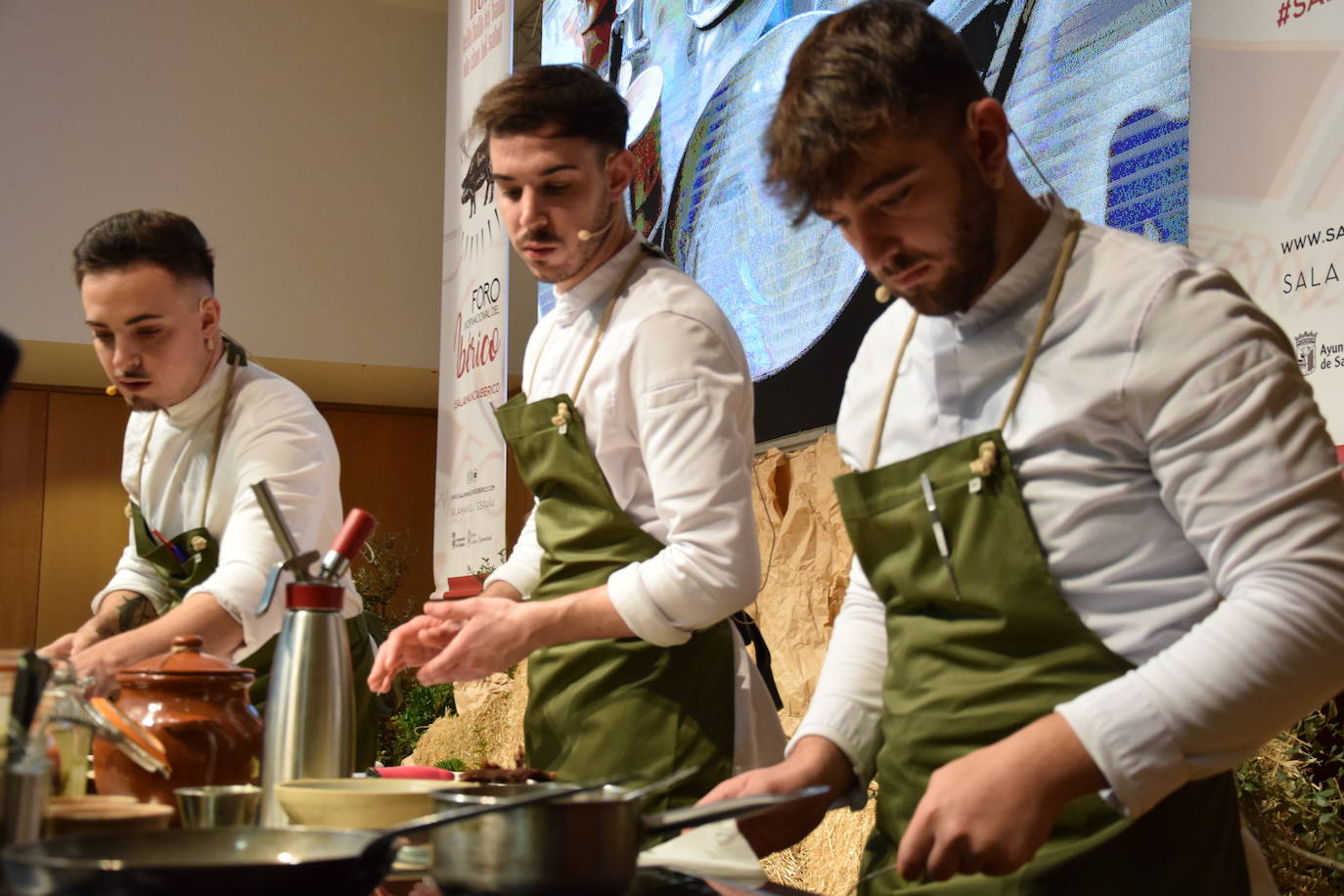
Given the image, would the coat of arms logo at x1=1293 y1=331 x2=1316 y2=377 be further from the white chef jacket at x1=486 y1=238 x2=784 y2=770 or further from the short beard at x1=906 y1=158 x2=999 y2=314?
the short beard at x1=906 y1=158 x2=999 y2=314

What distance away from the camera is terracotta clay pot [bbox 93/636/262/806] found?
4.03 ft

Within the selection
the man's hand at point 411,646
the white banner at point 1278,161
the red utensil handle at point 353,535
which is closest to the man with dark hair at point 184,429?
the man's hand at point 411,646

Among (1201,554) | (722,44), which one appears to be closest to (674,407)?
(1201,554)

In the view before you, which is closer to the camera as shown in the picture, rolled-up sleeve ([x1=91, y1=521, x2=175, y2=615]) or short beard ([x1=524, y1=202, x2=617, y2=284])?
short beard ([x1=524, y1=202, x2=617, y2=284])

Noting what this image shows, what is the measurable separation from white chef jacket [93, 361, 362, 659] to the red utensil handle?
34.3 inches

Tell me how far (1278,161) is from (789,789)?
1.52m

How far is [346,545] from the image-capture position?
1258 mm

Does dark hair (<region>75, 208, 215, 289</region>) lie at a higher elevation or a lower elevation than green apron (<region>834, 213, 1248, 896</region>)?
higher

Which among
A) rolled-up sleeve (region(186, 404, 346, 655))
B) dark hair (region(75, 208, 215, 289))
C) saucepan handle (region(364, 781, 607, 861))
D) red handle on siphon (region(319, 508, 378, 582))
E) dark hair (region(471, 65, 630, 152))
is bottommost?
saucepan handle (region(364, 781, 607, 861))

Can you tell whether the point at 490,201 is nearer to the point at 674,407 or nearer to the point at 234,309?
the point at 234,309

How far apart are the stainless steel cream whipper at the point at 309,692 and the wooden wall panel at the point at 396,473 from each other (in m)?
8.07

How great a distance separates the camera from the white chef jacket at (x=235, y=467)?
2.25 m

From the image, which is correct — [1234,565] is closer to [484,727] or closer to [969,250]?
[969,250]

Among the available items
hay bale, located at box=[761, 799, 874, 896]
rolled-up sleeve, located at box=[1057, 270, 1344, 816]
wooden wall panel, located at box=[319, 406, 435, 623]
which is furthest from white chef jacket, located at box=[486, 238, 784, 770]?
wooden wall panel, located at box=[319, 406, 435, 623]
